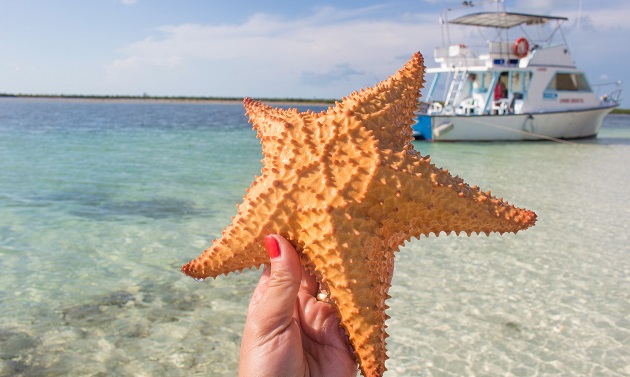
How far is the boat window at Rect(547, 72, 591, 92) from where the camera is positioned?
946 inches

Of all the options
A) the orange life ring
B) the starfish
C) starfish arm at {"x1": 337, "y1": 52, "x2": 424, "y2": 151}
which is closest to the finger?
the starfish

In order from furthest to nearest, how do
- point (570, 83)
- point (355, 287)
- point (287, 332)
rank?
point (570, 83) → point (287, 332) → point (355, 287)

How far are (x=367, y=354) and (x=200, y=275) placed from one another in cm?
78

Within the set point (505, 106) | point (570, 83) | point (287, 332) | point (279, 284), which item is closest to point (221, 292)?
point (287, 332)

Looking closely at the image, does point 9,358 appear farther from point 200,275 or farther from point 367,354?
point 367,354

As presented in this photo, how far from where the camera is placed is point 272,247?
7.02 feet

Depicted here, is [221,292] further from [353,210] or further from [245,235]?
[353,210]

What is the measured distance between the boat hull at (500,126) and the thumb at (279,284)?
68.5 feet

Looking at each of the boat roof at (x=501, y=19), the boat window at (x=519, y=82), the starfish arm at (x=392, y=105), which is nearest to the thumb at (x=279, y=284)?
the starfish arm at (x=392, y=105)

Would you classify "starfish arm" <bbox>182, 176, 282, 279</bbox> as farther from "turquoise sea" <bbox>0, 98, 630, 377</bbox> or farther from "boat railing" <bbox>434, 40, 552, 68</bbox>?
"boat railing" <bbox>434, 40, 552, 68</bbox>

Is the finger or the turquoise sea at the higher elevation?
the finger

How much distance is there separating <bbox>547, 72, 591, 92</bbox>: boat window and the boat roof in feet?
8.77

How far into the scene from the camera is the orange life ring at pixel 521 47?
23828mm

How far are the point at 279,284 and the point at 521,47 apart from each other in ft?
80.8
